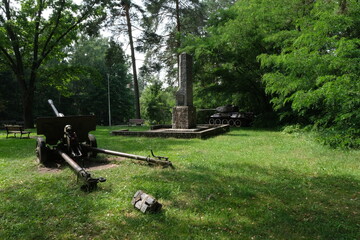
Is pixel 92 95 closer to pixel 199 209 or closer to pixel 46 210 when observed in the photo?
pixel 46 210

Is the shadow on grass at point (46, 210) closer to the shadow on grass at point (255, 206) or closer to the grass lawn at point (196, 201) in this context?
the grass lawn at point (196, 201)

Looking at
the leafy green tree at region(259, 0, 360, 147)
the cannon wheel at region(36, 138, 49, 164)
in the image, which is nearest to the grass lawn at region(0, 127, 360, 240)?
the cannon wheel at region(36, 138, 49, 164)

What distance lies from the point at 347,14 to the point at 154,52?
58.3 ft

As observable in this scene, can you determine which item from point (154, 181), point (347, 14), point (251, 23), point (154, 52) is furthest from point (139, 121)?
point (154, 181)

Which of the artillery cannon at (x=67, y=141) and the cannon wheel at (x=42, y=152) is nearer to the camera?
the artillery cannon at (x=67, y=141)

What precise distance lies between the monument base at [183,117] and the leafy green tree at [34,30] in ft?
39.2

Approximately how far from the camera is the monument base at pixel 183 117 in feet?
43.4

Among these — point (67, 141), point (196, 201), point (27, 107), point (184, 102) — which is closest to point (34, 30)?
point (27, 107)

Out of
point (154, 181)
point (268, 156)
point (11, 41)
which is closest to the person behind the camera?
point (154, 181)

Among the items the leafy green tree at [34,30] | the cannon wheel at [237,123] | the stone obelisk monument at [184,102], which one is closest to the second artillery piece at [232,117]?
the cannon wheel at [237,123]

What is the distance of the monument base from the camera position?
43.4ft

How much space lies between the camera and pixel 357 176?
4.86 metres

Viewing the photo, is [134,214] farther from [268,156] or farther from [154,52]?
[154,52]

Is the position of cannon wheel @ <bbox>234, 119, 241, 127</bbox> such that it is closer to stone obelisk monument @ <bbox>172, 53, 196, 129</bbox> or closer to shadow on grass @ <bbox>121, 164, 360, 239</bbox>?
stone obelisk monument @ <bbox>172, 53, 196, 129</bbox>
